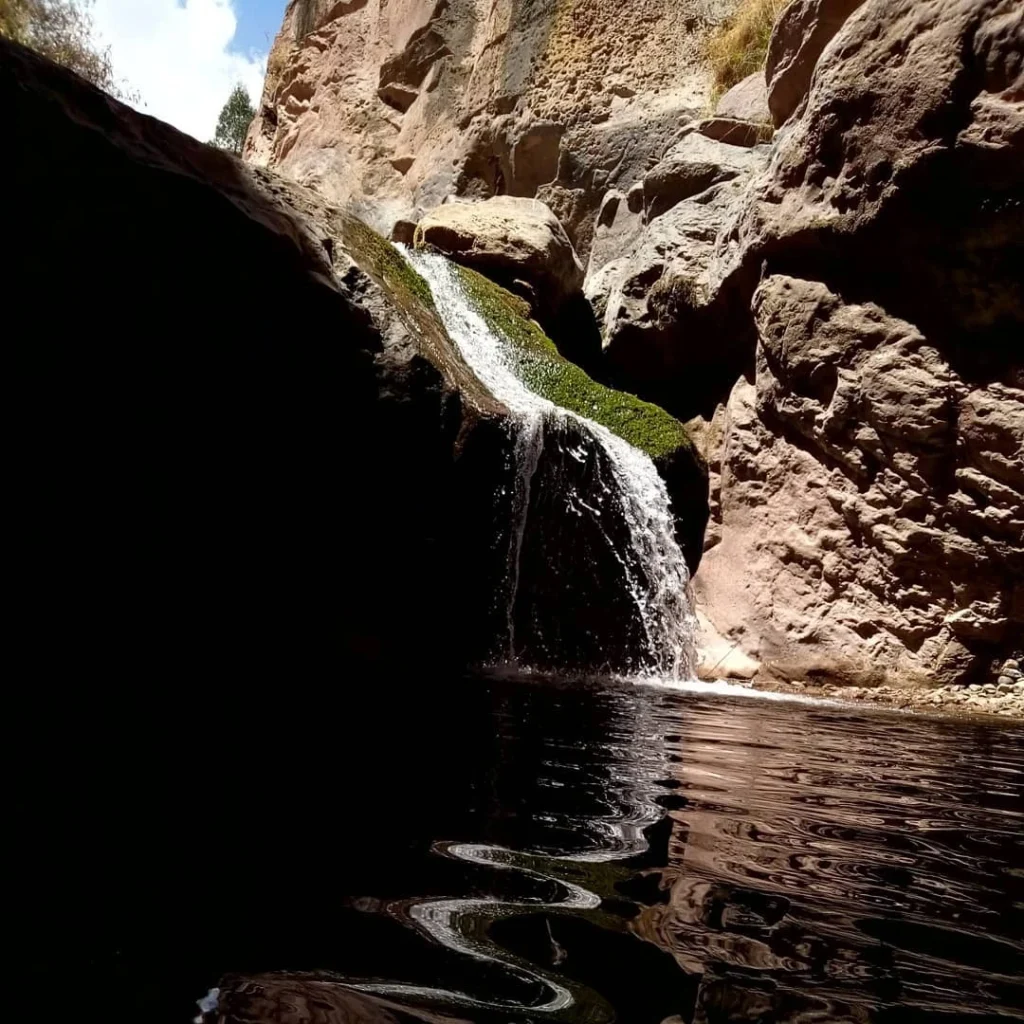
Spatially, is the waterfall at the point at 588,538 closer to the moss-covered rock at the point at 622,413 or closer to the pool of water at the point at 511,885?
the moss-covered rock at the point at 622,413

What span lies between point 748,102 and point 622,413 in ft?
13.1

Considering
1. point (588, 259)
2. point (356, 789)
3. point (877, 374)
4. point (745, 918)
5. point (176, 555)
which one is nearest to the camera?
point (745, 918)

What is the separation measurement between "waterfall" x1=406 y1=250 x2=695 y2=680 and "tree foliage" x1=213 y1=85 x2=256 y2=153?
22637mm

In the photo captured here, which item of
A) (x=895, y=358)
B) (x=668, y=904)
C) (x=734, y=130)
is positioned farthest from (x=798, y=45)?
(x=668, y=904)

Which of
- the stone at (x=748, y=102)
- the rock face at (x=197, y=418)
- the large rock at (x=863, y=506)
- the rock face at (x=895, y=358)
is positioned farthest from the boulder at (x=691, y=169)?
the rock face at (x=197, y=418)

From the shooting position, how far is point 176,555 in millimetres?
3426

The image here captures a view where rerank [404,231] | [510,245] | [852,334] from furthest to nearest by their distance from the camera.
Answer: [404,231]
[510,245]
[852,334]

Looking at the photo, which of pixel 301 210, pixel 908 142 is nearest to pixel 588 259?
pixel 908 142

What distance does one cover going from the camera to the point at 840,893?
1125 mm

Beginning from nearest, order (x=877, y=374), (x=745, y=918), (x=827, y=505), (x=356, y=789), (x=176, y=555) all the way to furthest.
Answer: (x=745, y=918) < (x=356, y=789) < (x=176, y=555) < (x=877, y=374) < (x=827, y=505)

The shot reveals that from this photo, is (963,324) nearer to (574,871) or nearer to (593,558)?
(593,558)

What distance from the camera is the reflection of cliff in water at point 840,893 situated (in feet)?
2.66

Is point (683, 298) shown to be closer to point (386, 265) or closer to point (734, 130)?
point (734, 130)

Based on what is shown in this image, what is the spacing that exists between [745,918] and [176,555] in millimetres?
2955
